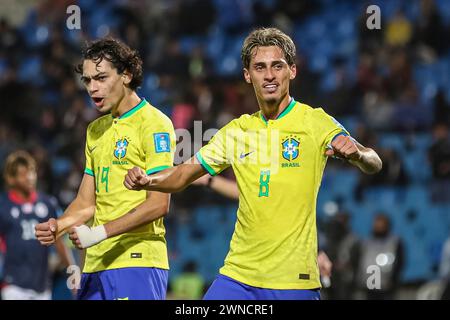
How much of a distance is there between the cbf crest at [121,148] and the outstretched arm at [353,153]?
4.39 feet

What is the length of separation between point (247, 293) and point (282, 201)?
0.52 metres

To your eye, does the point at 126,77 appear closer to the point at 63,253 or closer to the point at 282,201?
the point at 282,201

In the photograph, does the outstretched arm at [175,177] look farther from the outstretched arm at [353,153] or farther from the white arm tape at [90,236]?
the outstretched arm at [353,153]

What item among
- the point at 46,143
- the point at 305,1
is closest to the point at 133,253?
the point at 46,143

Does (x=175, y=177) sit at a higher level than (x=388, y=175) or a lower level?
lower

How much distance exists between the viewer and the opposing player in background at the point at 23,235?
802 centimetres

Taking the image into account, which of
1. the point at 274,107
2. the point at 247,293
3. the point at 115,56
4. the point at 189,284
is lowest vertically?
the point at 189,284

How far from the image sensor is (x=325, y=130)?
15.3 ft

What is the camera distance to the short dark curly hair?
546cm

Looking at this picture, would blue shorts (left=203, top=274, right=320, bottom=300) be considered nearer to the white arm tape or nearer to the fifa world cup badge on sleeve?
the white arm tape

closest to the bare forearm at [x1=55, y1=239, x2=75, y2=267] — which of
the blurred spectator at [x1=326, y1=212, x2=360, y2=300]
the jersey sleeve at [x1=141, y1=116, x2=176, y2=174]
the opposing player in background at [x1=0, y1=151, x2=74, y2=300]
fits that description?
the opposing player in background at [x1=0, y1=151, x2=74, y2=300]

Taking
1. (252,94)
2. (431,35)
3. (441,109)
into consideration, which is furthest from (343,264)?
(431,35)

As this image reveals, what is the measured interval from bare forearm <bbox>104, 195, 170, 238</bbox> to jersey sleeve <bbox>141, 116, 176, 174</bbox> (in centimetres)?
23
